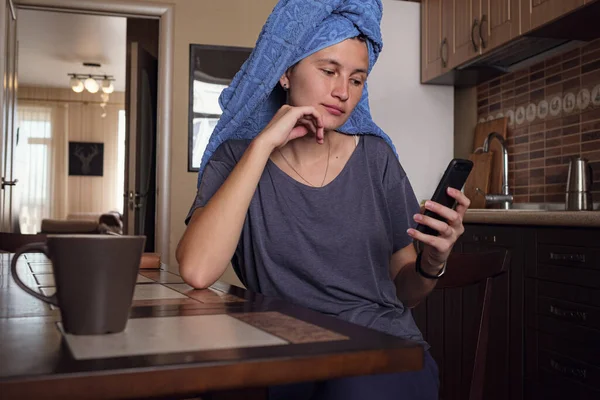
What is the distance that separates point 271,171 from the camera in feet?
4.69

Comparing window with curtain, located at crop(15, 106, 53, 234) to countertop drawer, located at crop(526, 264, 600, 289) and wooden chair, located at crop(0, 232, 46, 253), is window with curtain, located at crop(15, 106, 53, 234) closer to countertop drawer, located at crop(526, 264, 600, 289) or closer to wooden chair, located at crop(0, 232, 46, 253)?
wooden chair, located at crop(0, 232, 46, 253)

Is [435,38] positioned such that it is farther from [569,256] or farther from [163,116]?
[569,256]

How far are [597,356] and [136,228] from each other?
10.8 ft

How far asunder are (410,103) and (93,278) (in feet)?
11.8

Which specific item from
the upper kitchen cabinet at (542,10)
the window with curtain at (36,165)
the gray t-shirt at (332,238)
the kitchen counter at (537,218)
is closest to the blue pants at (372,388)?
the gray t-shirt at (332,238)

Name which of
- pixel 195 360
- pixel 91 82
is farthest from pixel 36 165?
pixel 195 360

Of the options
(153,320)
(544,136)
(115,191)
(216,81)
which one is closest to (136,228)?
(216,81)

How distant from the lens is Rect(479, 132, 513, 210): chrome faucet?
346 centimetres

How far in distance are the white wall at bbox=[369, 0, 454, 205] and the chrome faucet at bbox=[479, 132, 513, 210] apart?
0.40 metres

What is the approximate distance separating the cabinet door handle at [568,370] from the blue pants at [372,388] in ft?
4.06

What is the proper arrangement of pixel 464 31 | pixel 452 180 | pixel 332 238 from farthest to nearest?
pixel 464 31 < pixel 332 238 < pixel 452 180

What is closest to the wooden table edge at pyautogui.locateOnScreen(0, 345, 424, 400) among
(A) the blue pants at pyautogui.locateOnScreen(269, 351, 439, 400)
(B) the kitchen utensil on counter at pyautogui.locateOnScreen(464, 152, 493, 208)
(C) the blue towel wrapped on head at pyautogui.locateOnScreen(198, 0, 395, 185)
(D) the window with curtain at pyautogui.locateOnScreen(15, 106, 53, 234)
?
(A) the blue pants at pyautogui.locateOnScreen(269, 351, 439, 400)

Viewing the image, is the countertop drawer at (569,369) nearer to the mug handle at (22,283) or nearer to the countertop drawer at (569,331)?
the countertop drawer at (569,331)

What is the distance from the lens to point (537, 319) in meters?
2.43
